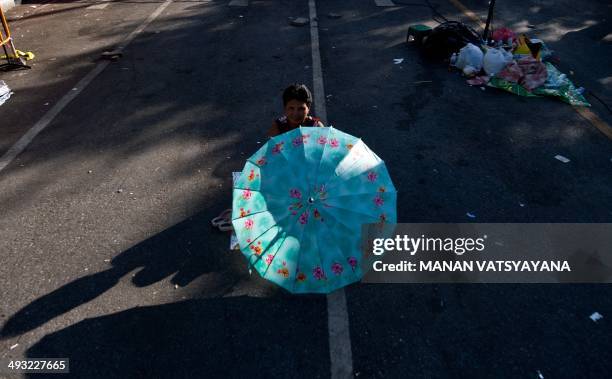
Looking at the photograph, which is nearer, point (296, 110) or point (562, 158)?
point (296, 110)

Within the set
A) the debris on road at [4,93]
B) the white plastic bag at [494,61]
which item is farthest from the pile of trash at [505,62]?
the debris on road at [4,93]

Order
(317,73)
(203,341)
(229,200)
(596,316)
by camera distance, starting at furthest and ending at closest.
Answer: (317,73) < (229,200) < (596,316) < (203,341)

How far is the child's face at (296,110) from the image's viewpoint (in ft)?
12.8

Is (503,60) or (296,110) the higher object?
(296,110)

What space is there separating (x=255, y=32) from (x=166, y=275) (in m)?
8.01

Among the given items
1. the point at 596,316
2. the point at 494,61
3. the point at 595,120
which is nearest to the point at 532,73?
the point at 494,61

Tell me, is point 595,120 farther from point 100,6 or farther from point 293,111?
point 100,6

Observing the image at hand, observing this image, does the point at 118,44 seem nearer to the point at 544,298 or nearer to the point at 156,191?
the point at 156,191

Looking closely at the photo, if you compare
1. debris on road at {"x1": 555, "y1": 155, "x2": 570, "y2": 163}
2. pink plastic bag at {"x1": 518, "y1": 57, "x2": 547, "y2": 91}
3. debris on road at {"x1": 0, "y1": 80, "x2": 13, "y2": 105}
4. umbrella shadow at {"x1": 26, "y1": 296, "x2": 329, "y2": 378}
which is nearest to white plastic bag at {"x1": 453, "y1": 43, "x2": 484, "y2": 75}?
pink plastic bag at {"x1": 518, "y1": 57, "x2": 547, "y2": 91}

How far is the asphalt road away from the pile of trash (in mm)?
291

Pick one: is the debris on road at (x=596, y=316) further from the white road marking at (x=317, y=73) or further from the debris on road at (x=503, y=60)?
the debris on road at (x=503, y=60)

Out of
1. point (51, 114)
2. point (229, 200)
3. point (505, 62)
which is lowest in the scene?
point (229, 200)

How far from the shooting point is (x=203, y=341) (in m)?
3.30

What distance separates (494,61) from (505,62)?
222mm
